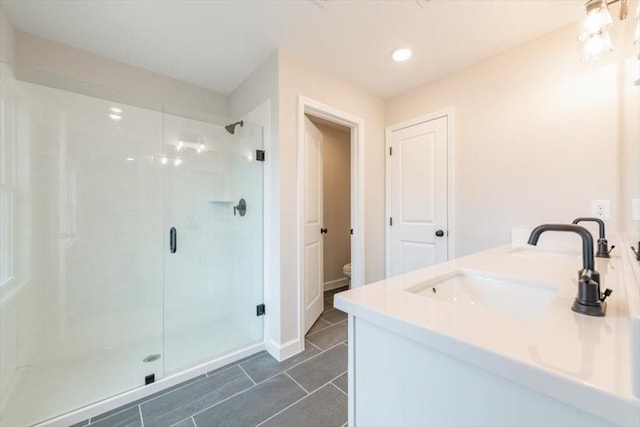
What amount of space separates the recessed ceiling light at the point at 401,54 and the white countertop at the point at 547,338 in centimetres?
192

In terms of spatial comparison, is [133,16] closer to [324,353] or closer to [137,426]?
[137,426]

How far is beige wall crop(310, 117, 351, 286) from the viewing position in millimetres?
3621

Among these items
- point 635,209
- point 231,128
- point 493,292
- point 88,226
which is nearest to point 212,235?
point 88,226

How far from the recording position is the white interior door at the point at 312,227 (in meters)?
2.31

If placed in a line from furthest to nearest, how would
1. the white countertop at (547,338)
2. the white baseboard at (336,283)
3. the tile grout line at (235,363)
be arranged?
the white baseboard at (336,283) → the tile grout line at (235,363) → the white countertop at (547,338)

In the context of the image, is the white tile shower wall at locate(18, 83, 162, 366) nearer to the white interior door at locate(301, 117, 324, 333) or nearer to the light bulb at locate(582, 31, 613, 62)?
the white interior door at locate(301, 117, 324, 333)

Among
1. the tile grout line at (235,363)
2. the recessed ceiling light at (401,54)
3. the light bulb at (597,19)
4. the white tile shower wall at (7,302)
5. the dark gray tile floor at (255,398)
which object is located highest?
the recessed ceiling light at (401,54)

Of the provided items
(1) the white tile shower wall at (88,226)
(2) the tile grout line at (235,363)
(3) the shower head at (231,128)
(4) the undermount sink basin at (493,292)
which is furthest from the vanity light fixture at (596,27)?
(1) the white tile shower wall at (88,226)

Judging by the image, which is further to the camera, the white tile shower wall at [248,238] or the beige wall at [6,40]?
the white tile shower wall at [248,238]

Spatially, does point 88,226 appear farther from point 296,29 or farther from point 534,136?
point 534,136

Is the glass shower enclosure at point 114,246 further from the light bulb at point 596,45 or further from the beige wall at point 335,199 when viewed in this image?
the light bulb at point 596,45

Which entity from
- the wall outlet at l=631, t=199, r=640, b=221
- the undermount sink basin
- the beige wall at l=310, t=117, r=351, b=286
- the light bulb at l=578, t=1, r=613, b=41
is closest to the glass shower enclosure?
the beige wall at l=310, t=117, r=351, b=286

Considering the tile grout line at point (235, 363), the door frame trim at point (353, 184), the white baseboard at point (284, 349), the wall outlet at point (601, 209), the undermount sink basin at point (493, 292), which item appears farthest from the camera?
the door frame trim at point (353, 184)

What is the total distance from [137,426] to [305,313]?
4.17 feet
